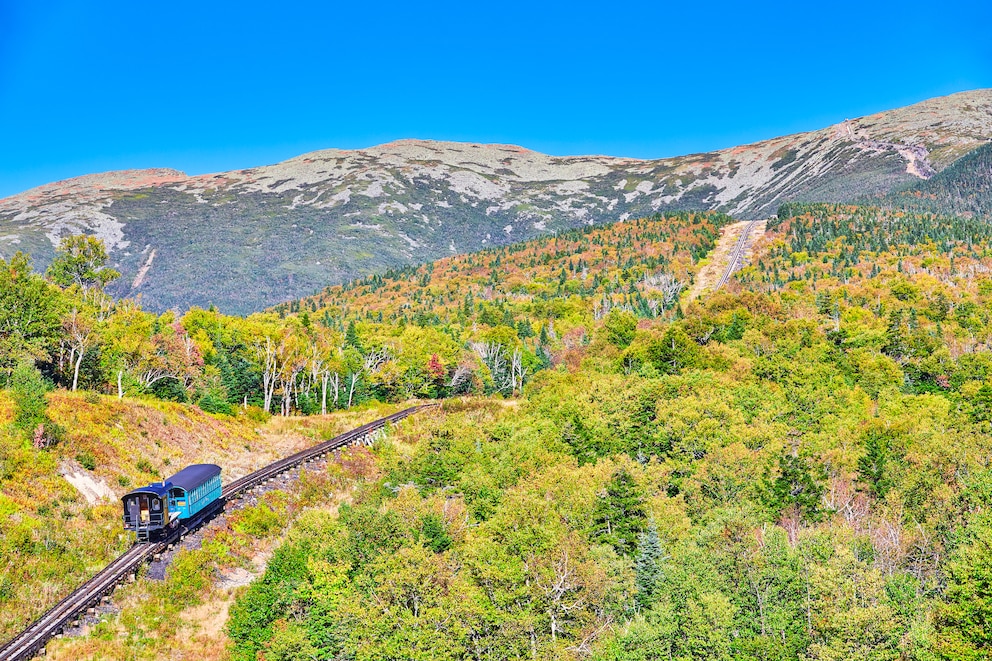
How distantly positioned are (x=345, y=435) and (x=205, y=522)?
2684 centimetres

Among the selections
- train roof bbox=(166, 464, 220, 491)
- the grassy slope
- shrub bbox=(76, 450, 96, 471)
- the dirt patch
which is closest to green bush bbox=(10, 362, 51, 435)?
the grassy slope

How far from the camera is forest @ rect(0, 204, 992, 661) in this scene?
30.3 meters

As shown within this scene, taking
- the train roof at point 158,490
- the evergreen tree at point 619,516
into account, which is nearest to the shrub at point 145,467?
the train roof at point 158,490

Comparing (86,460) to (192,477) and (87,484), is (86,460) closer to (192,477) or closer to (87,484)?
(87,484)

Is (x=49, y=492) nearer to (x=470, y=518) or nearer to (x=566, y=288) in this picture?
(x=470, y=518)

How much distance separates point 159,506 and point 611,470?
2872cm

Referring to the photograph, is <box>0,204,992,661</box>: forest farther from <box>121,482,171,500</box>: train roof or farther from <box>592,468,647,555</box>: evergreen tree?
<box>121,482,171,500</box>: train roof

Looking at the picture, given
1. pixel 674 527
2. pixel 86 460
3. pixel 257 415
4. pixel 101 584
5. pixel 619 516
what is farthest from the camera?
pixel 257 415

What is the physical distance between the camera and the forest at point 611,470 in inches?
1194

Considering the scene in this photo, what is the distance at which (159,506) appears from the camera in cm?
3684

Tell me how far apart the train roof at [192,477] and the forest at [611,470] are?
3760mm

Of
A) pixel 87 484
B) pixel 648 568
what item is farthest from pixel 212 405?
pixel 648 568

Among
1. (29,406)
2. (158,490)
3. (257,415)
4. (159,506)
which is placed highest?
(29,406)

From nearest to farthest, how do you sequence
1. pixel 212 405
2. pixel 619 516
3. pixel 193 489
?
pixel 193 489, pixel 619 516, pixel 212 405
